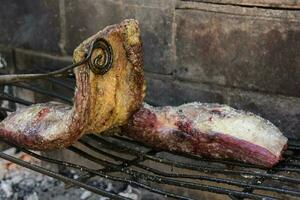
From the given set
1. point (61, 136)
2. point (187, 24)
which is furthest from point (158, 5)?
point (61, 136)

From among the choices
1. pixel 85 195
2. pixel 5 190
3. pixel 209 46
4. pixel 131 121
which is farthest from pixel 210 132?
pixel 5 190

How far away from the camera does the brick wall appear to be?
93.1 inches

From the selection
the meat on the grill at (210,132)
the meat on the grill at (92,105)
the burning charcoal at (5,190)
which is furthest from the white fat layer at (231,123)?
the burning charcoal at (5,190)

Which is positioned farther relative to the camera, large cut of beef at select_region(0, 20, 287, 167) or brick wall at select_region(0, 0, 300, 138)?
brick wall at select_region(0, 0, 300, 138)

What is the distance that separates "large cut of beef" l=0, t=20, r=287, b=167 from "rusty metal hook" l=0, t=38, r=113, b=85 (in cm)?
2

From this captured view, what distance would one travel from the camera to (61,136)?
79.7 inches

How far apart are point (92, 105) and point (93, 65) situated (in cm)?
14

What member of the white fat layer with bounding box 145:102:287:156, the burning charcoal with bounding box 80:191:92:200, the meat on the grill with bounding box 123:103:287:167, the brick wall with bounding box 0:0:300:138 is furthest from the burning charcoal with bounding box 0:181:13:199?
the white fat layer with bounding box 145:102:287:156

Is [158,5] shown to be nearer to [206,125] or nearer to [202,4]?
[202,4]

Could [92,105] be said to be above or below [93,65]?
below

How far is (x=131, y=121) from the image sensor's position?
223 centimetres

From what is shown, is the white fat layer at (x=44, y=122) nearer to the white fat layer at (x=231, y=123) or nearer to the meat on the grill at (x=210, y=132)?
the meat on the grill at (x=210, y=132)

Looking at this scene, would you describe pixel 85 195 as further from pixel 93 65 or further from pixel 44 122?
pixel 93 65

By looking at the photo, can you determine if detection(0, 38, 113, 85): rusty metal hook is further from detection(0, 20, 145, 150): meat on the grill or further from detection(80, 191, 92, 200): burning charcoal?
detection(80, 191, 92, 200): burning charcoal
